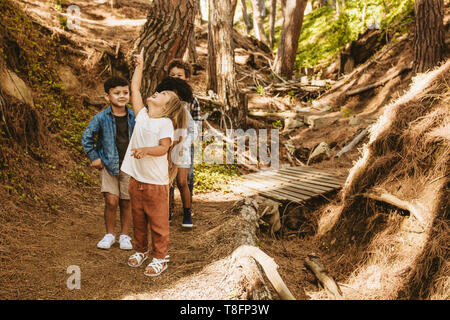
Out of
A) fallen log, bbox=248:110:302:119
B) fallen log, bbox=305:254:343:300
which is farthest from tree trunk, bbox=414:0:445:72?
fallen log, bbox=305:254:343:300

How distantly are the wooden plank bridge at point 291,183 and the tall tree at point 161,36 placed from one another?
8.35 ft

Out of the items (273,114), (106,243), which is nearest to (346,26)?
(273,114)

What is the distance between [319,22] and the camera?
1898cm

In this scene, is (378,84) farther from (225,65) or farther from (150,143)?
(150,143)

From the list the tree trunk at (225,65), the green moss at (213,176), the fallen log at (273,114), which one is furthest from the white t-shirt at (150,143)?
the fallen log at (273,114)

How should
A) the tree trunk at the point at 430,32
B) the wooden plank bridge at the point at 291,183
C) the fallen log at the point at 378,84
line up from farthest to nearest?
the fallen log at the point at 378,84 < the tree trunk at the point at 430,32 < the wooden plank bridge at the point at 291,183

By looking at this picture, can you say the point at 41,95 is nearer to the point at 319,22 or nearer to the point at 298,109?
the point at 298,109

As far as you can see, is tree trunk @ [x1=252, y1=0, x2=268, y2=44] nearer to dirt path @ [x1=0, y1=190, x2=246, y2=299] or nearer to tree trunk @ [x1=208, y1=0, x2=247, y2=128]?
tree trunk @ [x1=208, y1=0, x2=247, y2=128]

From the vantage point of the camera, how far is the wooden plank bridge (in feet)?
16.6

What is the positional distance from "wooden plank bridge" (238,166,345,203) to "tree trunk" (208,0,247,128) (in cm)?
222

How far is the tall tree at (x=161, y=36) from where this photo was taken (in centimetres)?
437

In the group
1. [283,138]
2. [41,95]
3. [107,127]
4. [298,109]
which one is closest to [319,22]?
Answer: [298,109]

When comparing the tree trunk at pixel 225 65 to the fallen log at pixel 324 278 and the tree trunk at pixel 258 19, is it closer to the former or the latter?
the fallen log at pixel 324 278

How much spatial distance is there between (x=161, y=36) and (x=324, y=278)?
143 inches
